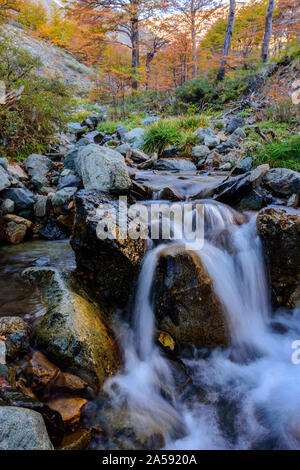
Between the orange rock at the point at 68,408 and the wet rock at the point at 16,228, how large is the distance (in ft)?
9.92

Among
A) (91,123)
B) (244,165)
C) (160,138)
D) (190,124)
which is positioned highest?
(91,123)

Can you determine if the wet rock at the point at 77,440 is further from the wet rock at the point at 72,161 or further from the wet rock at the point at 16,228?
the wet rock at the point at 72,161

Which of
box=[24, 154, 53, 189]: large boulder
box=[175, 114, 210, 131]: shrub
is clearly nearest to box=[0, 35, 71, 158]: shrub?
box=[24, 154, 53, 189]: large boulder

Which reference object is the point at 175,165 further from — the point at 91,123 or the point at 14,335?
the point at 91,123

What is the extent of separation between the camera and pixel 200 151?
7059mm

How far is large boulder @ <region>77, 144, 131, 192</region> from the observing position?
3.57 meters

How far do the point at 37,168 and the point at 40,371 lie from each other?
4547 mm

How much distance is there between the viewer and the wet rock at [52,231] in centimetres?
443

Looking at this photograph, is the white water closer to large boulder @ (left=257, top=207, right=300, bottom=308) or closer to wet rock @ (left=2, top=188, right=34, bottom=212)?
large boulder @ (left=257, top=207, right=300, bottom=308)

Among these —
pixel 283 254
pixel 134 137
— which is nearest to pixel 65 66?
pixel 134 137

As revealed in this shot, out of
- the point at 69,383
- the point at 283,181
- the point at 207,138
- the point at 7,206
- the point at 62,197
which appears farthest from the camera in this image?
the point at 207,138

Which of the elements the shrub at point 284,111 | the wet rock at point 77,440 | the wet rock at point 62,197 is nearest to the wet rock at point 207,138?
the shrub at point 284,111

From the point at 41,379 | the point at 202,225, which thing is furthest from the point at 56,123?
the point at 41,379

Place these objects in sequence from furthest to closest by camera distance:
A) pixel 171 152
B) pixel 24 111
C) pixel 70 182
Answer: pixel 171 152
pixel 24 111
pixel 70 182
